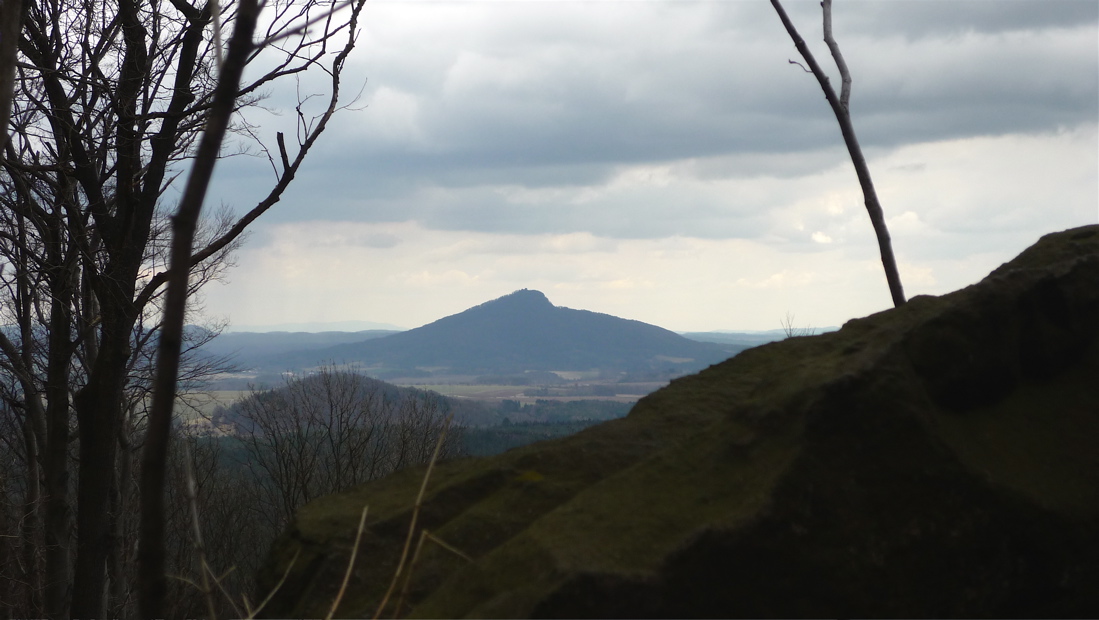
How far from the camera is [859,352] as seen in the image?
3.03 metres

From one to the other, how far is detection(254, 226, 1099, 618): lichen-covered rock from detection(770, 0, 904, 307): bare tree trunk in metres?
2.32

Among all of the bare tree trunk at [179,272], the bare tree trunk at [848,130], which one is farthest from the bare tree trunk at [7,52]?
the bare tree trunk at [848,130]

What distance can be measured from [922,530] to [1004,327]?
96 centimetres

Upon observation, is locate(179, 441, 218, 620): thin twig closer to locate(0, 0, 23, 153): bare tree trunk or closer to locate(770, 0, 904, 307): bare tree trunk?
locate(0, 0, 23, 153): bare tree trunk

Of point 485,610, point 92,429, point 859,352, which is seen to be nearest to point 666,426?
point 859,352

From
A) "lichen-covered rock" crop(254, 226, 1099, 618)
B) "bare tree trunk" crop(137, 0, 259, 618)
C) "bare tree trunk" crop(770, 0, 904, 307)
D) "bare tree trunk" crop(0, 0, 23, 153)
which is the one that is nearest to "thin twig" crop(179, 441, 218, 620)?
"bare tree trunk" crop(137, 0, 259, 618)

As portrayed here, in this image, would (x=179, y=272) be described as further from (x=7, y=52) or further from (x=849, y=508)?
(x=7, y=52)

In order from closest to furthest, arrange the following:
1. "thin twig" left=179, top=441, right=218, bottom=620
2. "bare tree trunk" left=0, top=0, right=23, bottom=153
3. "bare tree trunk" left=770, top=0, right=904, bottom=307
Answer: "thin twig" left=179, top=441, right=218, bottom=620 < "bare tree trunk" left=0, top=0, right=23, bottom=153 < "bare tree trunk" left=770, top=0, right=904, bottom=307

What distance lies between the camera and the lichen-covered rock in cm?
248

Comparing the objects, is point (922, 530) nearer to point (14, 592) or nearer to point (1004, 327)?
point (1004, 327)

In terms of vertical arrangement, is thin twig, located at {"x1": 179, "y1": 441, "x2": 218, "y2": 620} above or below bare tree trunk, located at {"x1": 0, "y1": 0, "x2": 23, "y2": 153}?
below

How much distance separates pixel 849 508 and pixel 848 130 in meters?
4.07

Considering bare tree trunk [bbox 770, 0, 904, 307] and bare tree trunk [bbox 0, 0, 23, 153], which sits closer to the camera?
bare tree trunk [bbox 0, 0, 23, 153]

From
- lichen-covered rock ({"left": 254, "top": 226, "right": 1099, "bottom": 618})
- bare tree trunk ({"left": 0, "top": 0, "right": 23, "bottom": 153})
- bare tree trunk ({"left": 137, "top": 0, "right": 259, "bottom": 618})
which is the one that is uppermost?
bare tree trunk ({"left": 0, "top": 0, "right": 23, "bottom": 153})
